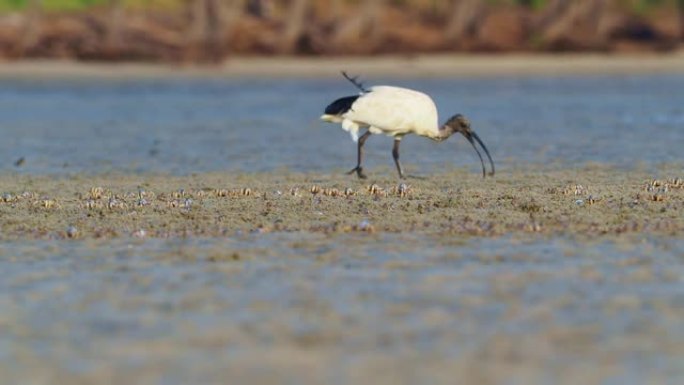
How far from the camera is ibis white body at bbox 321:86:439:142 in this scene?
16.6m

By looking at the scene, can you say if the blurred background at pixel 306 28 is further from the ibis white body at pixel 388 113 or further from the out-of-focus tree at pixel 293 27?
the ibis white body at pixel 388 113

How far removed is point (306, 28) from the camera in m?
48.5

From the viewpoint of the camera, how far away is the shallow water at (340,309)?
7.80 m

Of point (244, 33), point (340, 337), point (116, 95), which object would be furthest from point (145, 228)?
point (244, 33)

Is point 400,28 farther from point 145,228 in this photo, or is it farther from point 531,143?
point 145,228

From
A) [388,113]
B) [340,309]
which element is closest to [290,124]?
[388,113]

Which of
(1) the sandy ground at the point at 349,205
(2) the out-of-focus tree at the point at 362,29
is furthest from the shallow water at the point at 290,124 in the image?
(2) the out-of-focus tree at the point at 362,29

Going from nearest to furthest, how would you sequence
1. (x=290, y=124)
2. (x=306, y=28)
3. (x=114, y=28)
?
(x=290, y=124) → (x=114, y=28) → (x=306, y=28)

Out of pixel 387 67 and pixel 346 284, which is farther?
pixel 387 67

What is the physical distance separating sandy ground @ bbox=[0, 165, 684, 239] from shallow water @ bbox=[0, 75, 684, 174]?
77.2 inches

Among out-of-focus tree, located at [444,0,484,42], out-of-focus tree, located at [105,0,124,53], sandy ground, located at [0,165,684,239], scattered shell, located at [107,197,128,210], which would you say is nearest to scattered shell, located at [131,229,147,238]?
sandy ground, located at [0,165,684,239]

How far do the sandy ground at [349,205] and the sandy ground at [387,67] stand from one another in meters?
24.3

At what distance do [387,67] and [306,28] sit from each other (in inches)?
251

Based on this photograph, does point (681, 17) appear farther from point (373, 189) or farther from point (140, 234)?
point (140, 234)
